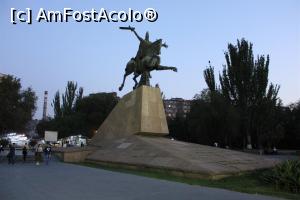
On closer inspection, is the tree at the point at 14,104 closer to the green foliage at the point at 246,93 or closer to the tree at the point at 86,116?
the green foliage at the point at 246,93

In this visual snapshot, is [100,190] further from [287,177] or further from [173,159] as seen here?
[173,159]

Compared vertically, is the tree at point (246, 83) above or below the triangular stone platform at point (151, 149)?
above

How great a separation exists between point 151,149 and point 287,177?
8651 mm

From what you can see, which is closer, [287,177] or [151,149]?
[287,177]

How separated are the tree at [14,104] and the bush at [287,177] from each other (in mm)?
20460

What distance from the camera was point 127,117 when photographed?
27.6 m

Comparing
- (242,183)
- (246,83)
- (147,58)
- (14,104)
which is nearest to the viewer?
(242,183)

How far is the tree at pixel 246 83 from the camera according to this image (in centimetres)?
4612

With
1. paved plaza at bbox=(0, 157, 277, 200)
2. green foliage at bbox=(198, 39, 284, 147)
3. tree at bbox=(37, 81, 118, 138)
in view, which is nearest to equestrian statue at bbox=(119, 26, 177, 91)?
paved plaza at bbox=(0, 157, 277, 200)

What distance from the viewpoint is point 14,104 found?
30.4 m

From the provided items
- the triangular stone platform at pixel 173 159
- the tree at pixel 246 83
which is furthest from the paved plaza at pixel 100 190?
the tree at pixel 246 83

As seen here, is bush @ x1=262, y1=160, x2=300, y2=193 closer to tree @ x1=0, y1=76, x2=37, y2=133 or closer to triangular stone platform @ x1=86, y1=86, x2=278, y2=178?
triangular stone platform @ x1=86, y1=86, x2=278, y2=178

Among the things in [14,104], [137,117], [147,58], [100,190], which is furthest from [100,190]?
[14,104]

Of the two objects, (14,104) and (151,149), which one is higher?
(14,104)
